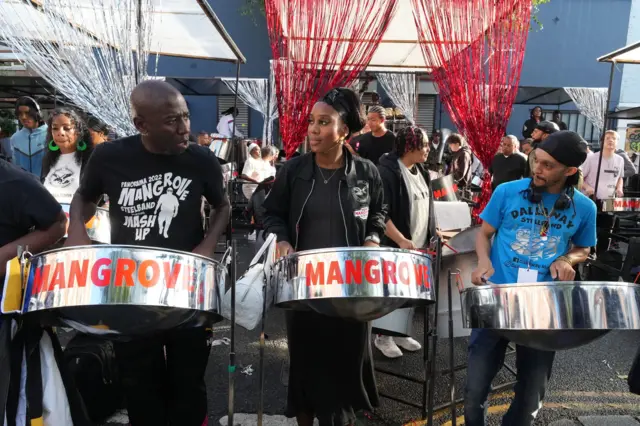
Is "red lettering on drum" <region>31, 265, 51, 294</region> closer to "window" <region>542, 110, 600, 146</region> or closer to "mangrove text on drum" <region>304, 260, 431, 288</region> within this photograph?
"mangrove text on drum" <region>304, 260, 431, 288</region>

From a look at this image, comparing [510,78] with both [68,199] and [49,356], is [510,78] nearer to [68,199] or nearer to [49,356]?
[68,199]

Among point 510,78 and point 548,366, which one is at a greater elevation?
point 510,78

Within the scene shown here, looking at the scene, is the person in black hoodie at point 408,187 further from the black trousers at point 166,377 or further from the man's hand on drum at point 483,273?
the black trousers at point 166,377

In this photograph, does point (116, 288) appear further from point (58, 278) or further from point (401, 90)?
point (401, 90)

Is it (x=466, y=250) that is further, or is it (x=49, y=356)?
(x=466, y=250)

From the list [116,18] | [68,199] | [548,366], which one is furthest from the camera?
[116,18]

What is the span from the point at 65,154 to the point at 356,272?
241cm

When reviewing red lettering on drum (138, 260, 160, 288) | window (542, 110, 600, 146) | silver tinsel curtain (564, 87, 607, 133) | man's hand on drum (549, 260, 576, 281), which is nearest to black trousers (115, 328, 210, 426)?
red lettering on drum (138, 260, 160, 288)

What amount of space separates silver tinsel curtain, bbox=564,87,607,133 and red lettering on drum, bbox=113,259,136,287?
13.0m

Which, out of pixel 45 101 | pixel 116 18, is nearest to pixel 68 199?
pixel 116 18

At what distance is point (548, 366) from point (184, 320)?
1297 millimetres

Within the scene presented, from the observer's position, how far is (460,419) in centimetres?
244

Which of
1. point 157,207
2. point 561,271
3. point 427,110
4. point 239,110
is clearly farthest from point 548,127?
point 239,110

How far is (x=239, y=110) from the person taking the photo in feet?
48.6
